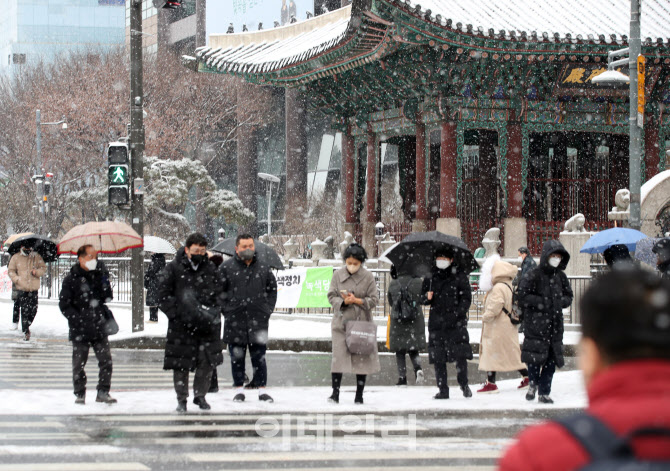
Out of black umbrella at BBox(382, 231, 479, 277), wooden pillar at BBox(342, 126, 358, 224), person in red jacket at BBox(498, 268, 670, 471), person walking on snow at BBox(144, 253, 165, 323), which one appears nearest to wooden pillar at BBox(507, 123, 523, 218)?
wooden pillar at BBox(342, 126, 358, 224)

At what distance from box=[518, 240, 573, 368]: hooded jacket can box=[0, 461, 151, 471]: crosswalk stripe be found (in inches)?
198

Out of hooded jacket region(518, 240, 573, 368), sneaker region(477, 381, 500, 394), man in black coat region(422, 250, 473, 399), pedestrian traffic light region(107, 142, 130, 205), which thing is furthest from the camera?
pedestrian traffic light region(107, 142, 130, 205)

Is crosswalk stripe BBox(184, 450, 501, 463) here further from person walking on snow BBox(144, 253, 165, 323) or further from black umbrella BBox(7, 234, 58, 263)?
person walking on snow BBox(144, 253, 165, 323)

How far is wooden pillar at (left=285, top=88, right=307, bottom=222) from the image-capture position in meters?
47.9

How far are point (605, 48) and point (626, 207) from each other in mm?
5326

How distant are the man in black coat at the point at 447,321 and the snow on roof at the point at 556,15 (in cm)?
1236

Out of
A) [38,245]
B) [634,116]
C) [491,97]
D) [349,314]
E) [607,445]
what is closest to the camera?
[607,445]

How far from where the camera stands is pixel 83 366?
34.6 ft

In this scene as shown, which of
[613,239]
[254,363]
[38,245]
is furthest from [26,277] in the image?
[613,239]

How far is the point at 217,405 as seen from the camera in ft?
34.3

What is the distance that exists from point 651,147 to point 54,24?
3173 inches

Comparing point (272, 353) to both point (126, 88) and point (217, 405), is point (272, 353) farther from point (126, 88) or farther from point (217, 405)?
point (126, 88)

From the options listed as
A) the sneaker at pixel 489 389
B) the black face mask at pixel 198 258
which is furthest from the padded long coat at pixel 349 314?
the sneaker at pixel 489 389

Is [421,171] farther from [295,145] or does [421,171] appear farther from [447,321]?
[295,145]
